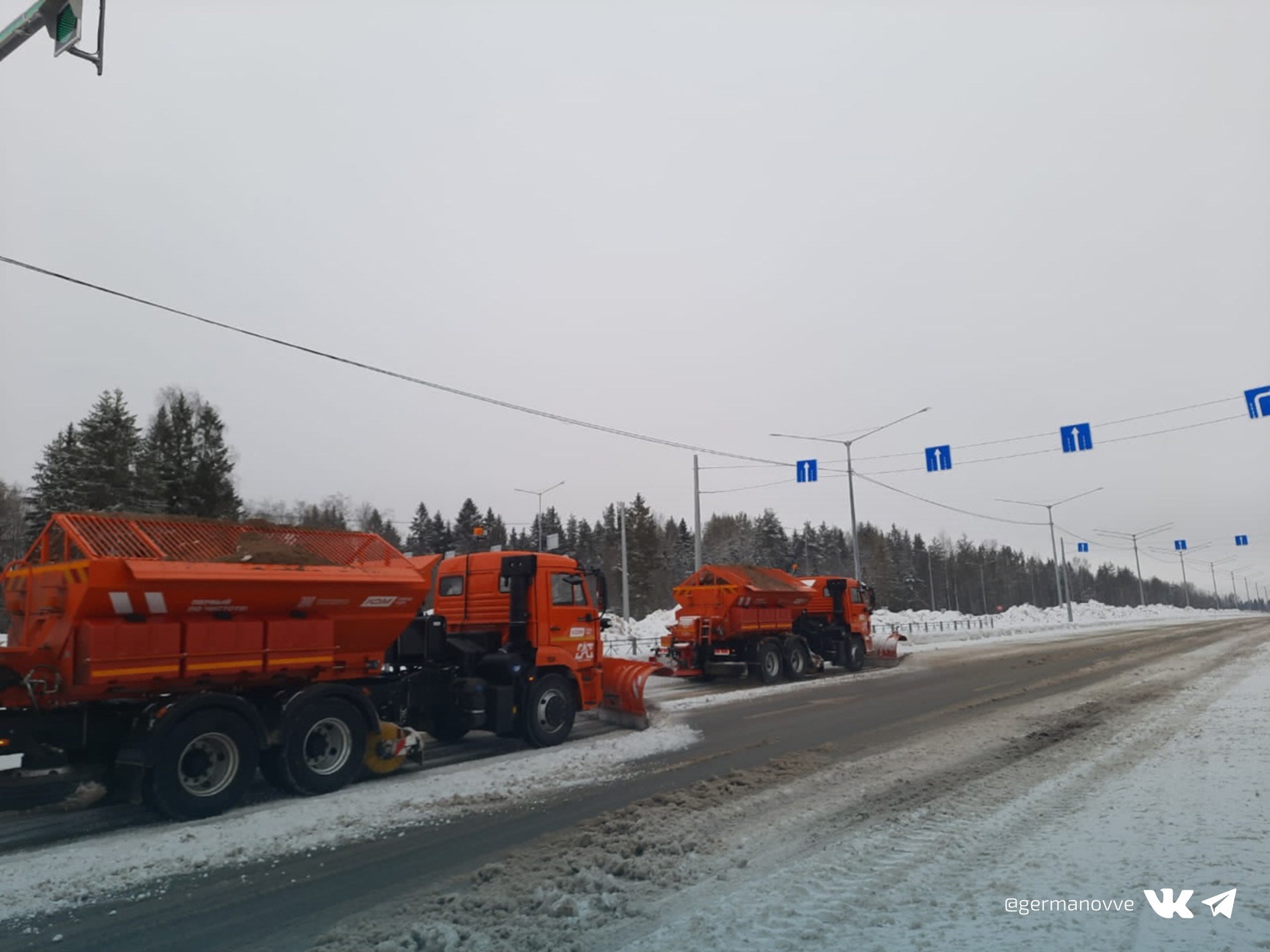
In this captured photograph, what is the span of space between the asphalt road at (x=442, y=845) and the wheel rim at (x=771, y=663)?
2.92 metres

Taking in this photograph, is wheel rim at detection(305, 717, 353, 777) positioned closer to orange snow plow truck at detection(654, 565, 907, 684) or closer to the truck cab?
the truck cab

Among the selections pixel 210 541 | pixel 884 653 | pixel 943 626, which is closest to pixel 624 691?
pixel 210 541

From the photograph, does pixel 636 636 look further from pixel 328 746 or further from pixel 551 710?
pixel 328 746

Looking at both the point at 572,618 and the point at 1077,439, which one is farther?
the point at 1077,439

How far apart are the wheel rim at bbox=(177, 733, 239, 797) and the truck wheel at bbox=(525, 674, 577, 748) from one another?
154 inches

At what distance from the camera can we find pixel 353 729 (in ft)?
27.8

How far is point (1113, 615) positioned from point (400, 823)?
71223 millimetres

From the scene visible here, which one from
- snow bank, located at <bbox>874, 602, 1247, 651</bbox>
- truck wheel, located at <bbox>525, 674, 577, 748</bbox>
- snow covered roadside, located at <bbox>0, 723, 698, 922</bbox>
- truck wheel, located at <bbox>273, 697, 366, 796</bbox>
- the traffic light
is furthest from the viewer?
snow bank, located at <bbox>874, 602, 1247, 651</bbox>

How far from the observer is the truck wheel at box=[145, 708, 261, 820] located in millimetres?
6961

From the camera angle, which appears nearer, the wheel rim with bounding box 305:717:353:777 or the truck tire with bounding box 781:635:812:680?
the wheel rim with bounding box 305:717:353:777

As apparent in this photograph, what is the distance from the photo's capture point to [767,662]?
19.6 metres

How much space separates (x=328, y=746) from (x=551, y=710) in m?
3.29

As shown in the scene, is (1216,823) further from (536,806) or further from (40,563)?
(40,563)

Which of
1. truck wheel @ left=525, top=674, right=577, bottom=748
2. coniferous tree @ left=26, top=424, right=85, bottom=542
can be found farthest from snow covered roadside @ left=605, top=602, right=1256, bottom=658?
coniferous tree @ left=26, top=424, right=85, bottom=542
